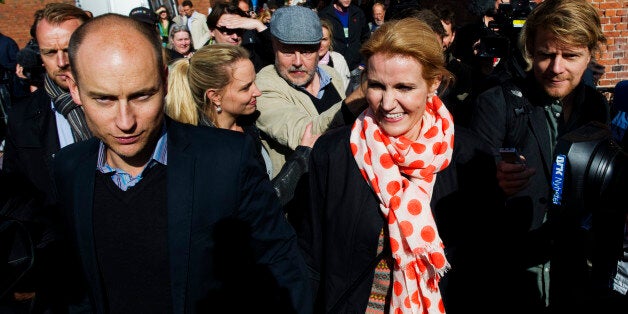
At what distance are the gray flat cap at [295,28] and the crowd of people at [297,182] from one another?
0.01 metres

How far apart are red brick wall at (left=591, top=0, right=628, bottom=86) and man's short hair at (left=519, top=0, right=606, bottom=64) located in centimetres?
509

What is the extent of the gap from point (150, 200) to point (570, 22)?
2094 millimetres

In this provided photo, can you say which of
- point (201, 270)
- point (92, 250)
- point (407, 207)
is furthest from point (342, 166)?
point (92, 250)

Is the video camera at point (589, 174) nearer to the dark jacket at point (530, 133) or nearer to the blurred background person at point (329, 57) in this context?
the dark jacket at point (530, 133)

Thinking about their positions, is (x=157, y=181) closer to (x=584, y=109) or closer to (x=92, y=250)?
(x=92, y=250)

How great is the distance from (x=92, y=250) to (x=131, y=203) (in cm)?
20

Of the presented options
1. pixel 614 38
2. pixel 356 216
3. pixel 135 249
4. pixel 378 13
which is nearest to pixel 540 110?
pixel 356 216

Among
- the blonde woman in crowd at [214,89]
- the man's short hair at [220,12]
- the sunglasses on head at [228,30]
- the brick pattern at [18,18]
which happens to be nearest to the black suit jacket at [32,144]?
the blonde woman in crowd at [214,89]

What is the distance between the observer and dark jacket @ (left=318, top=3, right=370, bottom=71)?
24.4 feet

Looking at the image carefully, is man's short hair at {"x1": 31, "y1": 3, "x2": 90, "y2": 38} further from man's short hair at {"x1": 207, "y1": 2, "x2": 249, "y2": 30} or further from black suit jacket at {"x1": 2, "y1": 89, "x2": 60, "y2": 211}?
man's short hair at {"x1": 207, "y1": 2, "x2": 249, "y2": 30}

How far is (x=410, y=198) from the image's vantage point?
2.21 meters

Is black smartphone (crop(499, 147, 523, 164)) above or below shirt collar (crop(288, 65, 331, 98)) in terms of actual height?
above

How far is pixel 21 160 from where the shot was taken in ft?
8.96

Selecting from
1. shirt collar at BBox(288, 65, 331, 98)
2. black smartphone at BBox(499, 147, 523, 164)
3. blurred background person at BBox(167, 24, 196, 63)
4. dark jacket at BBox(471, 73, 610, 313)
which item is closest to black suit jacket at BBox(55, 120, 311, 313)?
black smartphone at BBox(499, 147, 523, 164)
